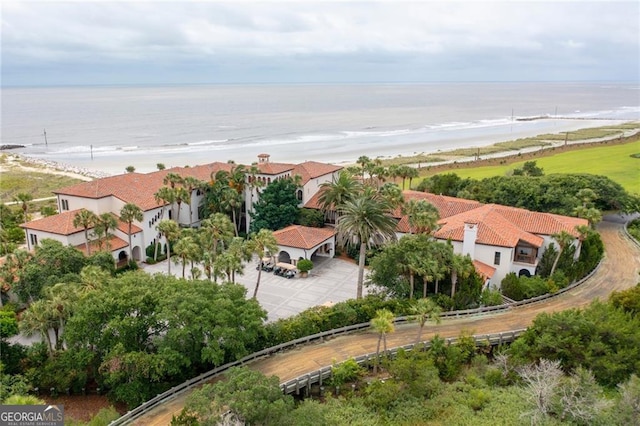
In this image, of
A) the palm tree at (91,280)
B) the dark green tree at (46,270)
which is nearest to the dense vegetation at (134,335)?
the palm tree at (91,280)

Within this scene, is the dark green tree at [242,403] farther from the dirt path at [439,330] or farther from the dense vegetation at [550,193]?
the dense vegetation at [550,193]

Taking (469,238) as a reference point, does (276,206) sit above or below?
above

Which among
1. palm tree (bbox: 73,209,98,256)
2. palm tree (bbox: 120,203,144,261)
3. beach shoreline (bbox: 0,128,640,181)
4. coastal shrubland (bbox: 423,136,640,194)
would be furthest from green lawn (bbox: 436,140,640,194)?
palm tree (bbox: 73,209,98,256)

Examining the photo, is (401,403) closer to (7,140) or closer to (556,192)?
(556,192)

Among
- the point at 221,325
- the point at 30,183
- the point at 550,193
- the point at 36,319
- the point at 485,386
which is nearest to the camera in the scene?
the point at 221,325

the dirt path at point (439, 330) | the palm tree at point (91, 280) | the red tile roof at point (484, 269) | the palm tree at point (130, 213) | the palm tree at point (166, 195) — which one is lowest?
the dirt path at point (439, 330)

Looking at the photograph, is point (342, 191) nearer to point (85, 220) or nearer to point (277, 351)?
point (277, 351)

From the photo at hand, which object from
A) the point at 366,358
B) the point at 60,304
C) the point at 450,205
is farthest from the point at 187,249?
the point at 450,205

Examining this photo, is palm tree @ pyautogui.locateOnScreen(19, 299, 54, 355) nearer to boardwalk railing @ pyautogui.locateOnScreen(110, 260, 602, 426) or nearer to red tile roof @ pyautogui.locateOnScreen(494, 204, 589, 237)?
boardwalk railing @ pyautogui.locateOnScreen(110, 260, 602, 426)
